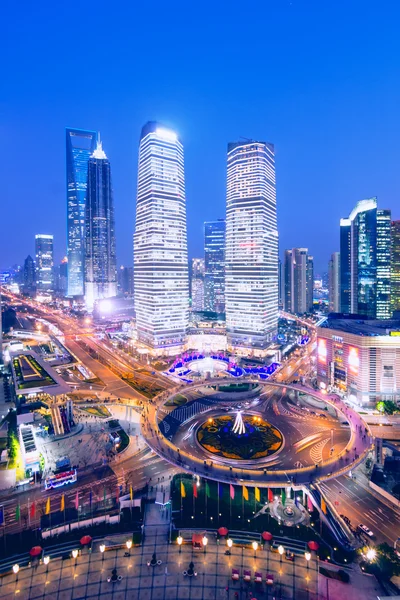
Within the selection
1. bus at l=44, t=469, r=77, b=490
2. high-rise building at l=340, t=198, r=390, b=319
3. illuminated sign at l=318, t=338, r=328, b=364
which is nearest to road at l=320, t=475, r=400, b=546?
bus at l=44, t=469, r=77, b=490

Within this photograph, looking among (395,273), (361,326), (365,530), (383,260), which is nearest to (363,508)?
(365,530)

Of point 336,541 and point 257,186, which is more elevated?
point 257,186

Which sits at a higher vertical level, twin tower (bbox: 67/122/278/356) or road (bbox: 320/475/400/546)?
twin tower (bbox: 67/122/278/356)

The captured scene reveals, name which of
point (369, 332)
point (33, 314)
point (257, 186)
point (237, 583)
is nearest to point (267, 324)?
point (369, 332)

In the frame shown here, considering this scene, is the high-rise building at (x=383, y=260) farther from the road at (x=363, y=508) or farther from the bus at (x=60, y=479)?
the bus at (x=60, y=479)

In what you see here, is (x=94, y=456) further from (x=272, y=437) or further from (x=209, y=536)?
(x=272, y=437)

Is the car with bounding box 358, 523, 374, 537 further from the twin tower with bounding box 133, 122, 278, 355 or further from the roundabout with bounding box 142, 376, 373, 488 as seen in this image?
the twin tower with bounding box 133, 122, 278, 355
